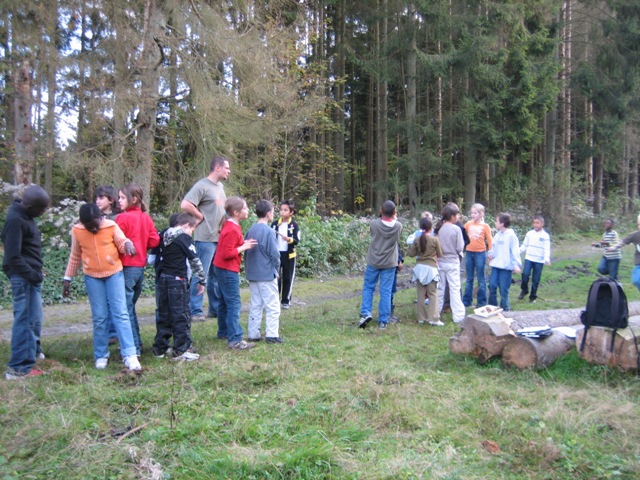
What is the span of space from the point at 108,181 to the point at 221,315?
6.83 m

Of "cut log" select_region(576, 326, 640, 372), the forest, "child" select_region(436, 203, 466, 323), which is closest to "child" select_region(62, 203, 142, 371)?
"cut log" select_region(576, 326, 640, 372)

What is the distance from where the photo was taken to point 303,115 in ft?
58.1

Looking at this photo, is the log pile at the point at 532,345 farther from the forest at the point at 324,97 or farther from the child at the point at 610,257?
the forest at the point at 324,97

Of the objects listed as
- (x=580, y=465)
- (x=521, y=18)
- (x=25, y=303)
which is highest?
(x=521, y=18)

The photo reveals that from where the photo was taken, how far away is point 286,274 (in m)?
9.69

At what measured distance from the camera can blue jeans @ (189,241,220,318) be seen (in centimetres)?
750

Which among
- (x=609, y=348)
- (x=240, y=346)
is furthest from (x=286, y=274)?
(x=609, y=348)

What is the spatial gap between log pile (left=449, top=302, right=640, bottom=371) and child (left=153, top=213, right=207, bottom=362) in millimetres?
3232

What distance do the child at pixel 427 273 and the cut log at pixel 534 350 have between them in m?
2.55

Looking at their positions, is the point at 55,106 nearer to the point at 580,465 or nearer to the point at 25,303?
the point at 25,303

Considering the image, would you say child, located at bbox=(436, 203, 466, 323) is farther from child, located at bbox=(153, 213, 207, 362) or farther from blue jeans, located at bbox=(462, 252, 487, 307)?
child, located at bbox=(153, 213, 207, 362)

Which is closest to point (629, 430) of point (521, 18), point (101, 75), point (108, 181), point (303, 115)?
point (108, 181)

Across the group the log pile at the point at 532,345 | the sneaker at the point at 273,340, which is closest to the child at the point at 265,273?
the sneaker at the point at 273,340

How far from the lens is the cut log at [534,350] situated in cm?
562
